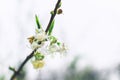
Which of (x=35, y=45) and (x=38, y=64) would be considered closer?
(x=35, y=45)

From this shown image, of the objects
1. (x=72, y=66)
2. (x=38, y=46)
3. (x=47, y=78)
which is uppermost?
(x=47, y=78)

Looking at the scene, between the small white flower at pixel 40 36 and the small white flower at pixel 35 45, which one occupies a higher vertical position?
the small white flower at pixel 40 36

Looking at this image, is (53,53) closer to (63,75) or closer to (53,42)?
(53,42)

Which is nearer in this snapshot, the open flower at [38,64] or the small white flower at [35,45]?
the small white flower at [35,45]

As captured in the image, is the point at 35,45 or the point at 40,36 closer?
the point at 35,45

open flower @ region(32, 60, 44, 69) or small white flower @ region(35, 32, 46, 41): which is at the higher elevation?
small white flower @ region(35, 32, 46, 41)

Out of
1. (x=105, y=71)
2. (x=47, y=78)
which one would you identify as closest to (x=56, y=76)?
(x=47, y=78)

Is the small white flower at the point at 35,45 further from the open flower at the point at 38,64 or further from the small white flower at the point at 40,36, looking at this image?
the open flower at the point at 38,64

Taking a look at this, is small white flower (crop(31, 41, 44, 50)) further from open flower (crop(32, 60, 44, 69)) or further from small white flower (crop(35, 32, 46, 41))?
open flower (crop(32, 60, 44, 69))
